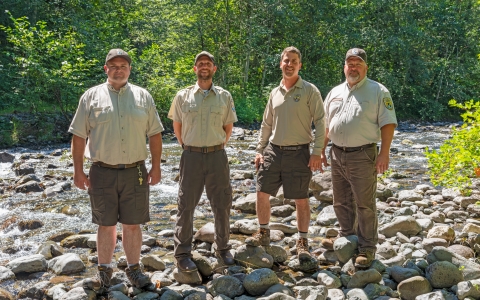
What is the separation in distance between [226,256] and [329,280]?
1.11 m

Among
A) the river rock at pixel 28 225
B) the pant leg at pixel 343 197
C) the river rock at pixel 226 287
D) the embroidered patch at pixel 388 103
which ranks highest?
the embroidered patch at pixel 388 103

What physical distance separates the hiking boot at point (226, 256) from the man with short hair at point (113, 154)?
2.98 ft

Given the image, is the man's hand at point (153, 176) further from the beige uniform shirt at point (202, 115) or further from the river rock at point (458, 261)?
the river rock at point (458, 261)

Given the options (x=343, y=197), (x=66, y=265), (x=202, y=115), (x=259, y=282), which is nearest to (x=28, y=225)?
(x=66, y=265)

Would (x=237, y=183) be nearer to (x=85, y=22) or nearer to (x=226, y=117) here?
(x=226, y=117)

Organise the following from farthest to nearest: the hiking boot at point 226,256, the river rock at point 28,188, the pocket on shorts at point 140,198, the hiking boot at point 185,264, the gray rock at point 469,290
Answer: the river rock at point 28,188, the hiking boot at point 226,256, the hiking boot at point 185,264, the pocket on shorts at point 140,198, the gray rock at point 469,290

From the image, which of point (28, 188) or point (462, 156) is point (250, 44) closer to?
point (28, 188)

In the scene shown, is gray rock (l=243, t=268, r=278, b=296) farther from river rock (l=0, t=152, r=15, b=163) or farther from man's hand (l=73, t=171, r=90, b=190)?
river rock (l=0, t=152, r=15, b=163)

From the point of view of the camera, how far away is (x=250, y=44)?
86.2 ft

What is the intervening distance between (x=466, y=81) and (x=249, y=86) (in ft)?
55.5

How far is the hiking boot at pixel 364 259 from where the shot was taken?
4594 millimetres

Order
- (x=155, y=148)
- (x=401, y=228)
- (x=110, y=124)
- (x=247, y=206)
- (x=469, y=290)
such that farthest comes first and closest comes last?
1. (x=247, y=206)
2. (x=401, y=228)
3. (x=155, y=148)
4. (x=110, y=124)
5. (x=469, y=290)

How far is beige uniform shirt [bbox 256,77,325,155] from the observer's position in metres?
4.88

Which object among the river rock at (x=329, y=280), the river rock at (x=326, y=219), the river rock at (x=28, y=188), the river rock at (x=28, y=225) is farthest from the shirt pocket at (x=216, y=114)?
the river rock at (x=28, y=188)
